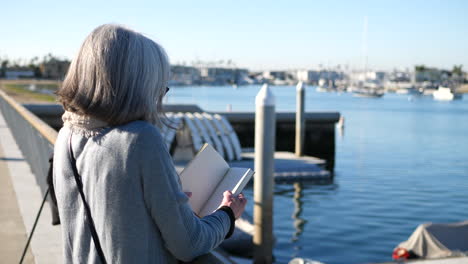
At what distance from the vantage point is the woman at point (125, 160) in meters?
1.74

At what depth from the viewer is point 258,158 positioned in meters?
10.9

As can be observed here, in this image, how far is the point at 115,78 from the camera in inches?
70.2

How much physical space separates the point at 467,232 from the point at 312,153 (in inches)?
750

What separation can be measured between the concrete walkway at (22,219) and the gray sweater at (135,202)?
2.56 m

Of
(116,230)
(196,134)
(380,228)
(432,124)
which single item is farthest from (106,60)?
(432,124)

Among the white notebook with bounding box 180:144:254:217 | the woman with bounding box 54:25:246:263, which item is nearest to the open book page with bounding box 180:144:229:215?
the white notebook with bounding box 180:144:254:217

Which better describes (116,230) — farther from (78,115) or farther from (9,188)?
(9,188)

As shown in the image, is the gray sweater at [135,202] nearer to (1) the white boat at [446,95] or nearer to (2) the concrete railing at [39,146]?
(2) the concrete railing at [39,146]

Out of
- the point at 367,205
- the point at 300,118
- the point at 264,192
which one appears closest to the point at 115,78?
the point at 264,192

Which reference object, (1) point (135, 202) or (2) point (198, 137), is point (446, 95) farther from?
(1) point (135, 202)

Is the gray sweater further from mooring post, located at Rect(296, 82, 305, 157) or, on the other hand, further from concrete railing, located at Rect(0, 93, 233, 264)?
mooring post, located at Rect(296, 82, 305, 157)

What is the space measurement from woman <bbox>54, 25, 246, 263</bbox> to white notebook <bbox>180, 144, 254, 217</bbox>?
0.78 feet

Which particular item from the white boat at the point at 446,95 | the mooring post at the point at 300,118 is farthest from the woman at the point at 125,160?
the white boat at the point at 446,95

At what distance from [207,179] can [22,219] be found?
4.57 metres
